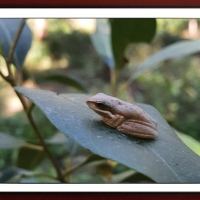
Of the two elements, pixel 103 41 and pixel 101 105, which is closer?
pixel 101 105

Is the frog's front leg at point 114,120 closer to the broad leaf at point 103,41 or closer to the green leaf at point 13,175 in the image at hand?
the green leaf at point 13,175

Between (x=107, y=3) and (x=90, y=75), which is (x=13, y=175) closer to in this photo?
(x=107, y=3)

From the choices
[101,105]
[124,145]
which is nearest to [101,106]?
[101,105]

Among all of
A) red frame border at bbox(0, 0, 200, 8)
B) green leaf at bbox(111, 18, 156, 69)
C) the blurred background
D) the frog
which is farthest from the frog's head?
the blurred background

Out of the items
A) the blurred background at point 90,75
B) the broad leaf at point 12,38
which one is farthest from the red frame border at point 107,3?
the blurred background at point 90,75

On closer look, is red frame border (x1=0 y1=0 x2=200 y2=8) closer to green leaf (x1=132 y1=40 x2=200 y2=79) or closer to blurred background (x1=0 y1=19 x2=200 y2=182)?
green leaf (x1=132 y1=40 x2=200 y2=79)

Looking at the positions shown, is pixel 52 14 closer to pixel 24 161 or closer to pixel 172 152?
pixel 24 161
